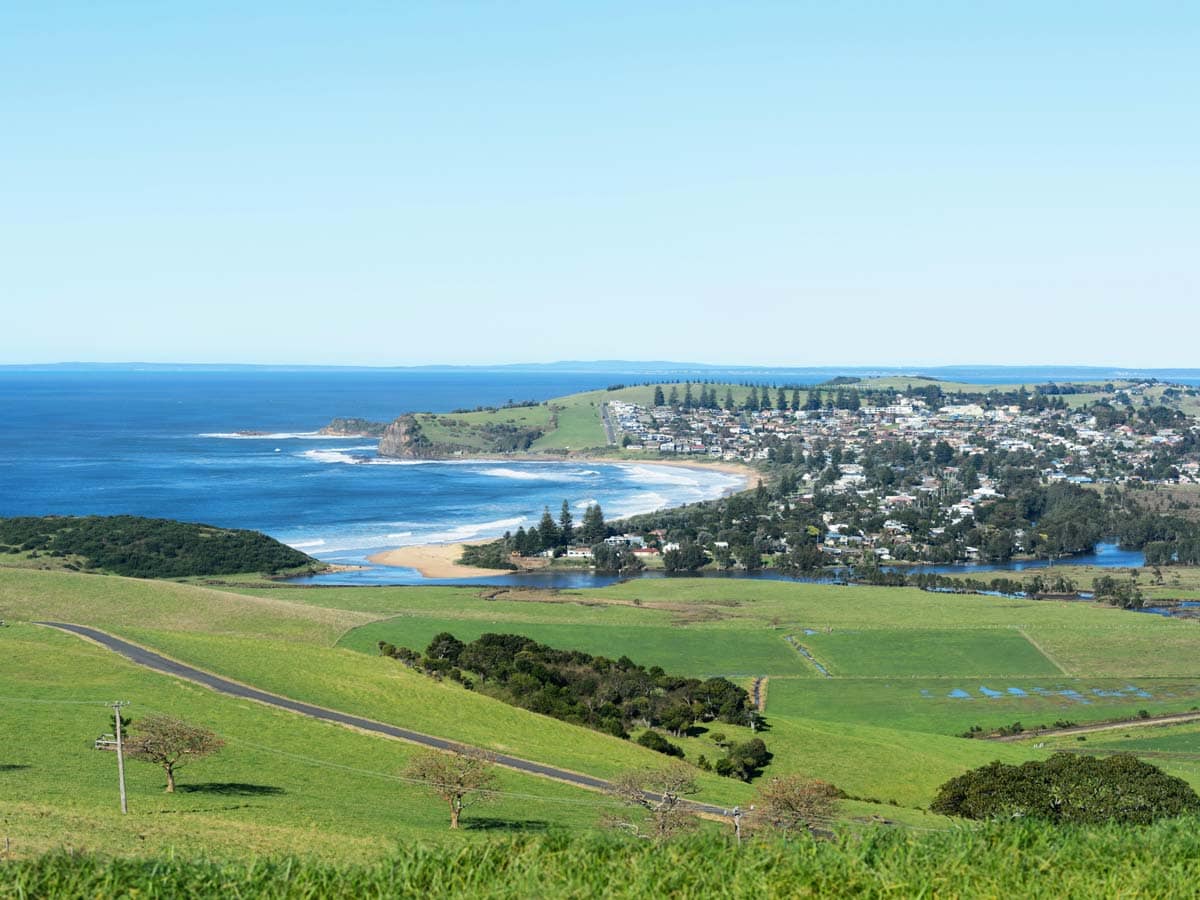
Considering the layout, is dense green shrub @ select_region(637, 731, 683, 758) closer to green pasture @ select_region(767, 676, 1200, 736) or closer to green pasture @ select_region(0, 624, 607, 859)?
green pasture @ select_region(767, 676, 1200, 736)

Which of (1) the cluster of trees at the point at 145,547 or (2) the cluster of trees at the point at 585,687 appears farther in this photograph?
(1) the cluster of trees at the point at 145,547

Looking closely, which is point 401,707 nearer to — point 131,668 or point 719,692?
point 131,668

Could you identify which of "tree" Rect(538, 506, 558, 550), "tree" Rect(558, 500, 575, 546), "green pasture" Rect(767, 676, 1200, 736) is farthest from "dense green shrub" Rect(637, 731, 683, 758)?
"tree" Rect(558, 500, 575, 546)

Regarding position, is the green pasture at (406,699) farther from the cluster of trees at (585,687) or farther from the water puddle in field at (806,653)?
the water puddle in field at (806,653)

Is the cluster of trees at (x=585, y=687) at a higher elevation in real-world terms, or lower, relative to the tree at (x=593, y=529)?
higher

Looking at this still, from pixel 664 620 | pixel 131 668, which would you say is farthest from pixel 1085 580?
pixel 131 668

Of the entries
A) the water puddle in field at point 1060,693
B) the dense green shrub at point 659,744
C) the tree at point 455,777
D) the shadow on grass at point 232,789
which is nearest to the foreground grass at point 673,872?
the tree at point 455,777
